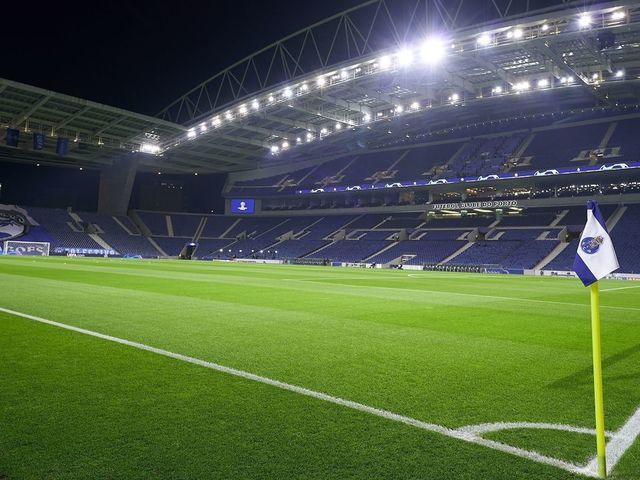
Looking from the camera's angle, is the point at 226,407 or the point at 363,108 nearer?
the point at 226,407

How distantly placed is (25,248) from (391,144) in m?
50.6

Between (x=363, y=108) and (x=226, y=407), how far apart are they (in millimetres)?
48710

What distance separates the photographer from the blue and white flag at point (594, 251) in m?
3.28

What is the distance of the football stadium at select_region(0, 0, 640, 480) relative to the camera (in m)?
3.44

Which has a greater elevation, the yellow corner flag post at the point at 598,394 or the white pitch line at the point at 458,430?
the yellow corner flag post at the point at 598,394

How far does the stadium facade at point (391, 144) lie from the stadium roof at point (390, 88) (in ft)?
0.67

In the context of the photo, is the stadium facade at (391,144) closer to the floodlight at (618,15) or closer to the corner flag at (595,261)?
the floodlight at (618,15)

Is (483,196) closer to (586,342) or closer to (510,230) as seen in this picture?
(510,230)

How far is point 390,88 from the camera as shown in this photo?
148 ft

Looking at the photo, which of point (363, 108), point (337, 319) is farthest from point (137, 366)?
point (363, 108)

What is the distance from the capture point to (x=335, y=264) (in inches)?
2253

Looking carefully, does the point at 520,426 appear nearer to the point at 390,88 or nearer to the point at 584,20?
the point at 584,20

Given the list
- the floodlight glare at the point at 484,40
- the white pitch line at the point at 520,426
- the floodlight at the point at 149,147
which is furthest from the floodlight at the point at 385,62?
the white pitch line at the point at 520,426

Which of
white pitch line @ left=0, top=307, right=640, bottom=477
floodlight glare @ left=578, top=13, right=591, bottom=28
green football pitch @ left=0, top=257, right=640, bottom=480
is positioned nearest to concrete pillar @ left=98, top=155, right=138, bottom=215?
floodlight glare @ left=578, top=13, right=591, bottom=28
